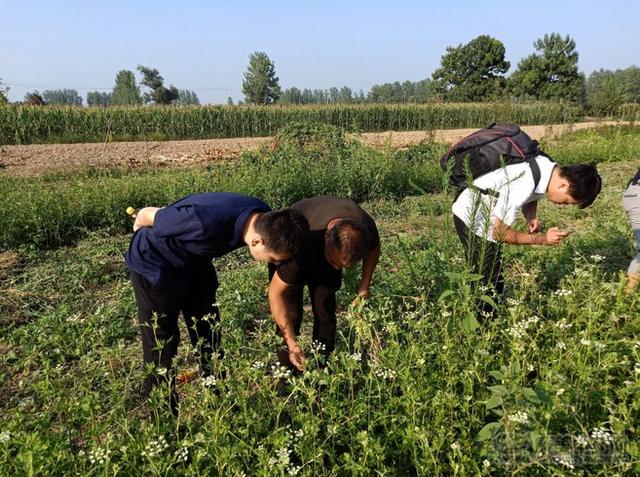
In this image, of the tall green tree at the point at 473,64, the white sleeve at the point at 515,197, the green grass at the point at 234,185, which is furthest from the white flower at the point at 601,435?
the tall green tree at the point at 473,64

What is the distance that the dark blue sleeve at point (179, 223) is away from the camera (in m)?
2.29

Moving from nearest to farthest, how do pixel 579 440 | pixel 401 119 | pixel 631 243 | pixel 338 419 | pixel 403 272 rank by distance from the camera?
1. pixel 579 440
2. pixel 338 419
3. pixel 403 272
4. pixel 631 243
5. pixel 401 119

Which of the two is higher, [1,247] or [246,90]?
[246,90]

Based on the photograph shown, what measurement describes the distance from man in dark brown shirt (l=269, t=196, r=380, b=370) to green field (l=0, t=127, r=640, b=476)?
0.17 m

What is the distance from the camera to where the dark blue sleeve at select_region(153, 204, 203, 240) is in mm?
2285

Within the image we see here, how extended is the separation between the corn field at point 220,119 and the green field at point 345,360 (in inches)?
556

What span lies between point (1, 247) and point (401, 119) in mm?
29524

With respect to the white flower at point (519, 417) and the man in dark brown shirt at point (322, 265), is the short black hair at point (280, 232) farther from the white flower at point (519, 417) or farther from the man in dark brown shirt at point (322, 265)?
the white flower at point (519, 417)

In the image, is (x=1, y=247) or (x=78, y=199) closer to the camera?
(x=1, y=247)

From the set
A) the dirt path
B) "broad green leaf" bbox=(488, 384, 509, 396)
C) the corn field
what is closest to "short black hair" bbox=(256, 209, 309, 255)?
"broad green leaf" bbox=(488, 384, 509, 396)

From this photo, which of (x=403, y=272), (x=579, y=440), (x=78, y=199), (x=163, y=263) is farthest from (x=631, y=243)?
(x=78, y=199)

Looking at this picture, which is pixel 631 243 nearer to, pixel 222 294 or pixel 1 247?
pixel 222 294

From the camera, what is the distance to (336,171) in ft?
29.2

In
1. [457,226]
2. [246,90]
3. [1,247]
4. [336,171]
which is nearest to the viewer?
[457,226]
